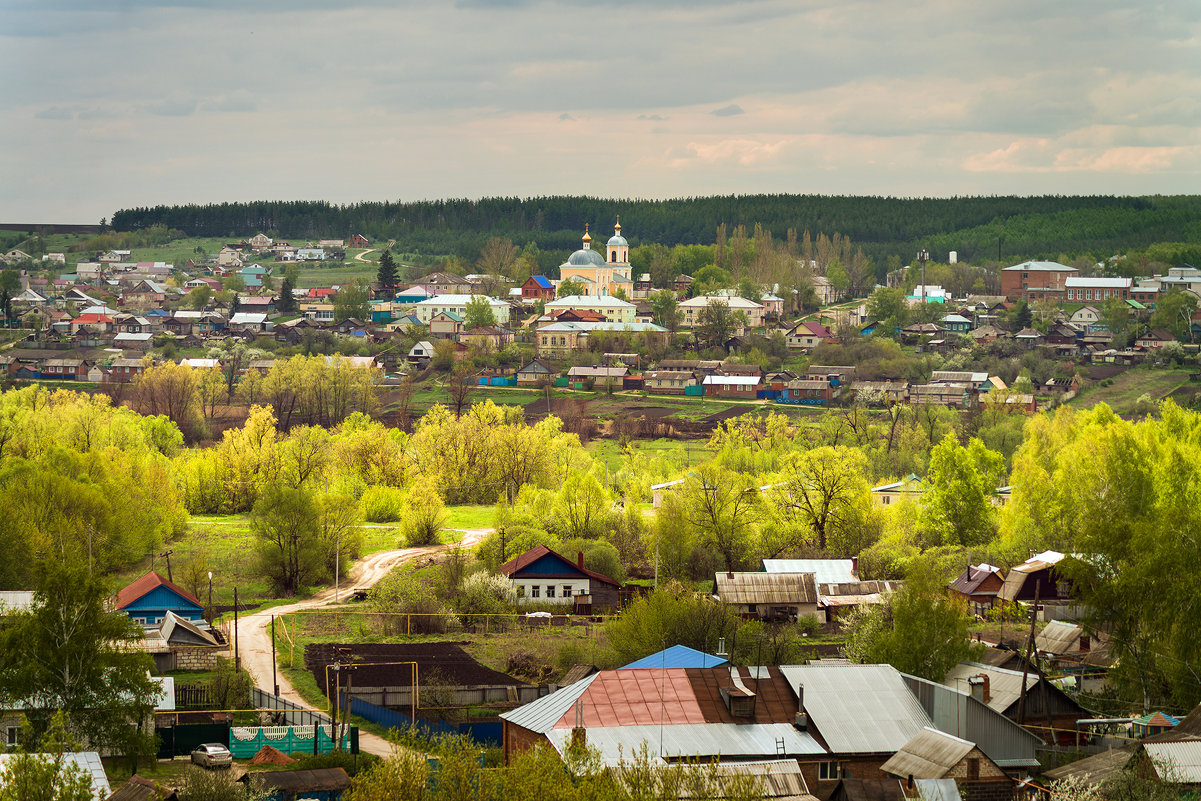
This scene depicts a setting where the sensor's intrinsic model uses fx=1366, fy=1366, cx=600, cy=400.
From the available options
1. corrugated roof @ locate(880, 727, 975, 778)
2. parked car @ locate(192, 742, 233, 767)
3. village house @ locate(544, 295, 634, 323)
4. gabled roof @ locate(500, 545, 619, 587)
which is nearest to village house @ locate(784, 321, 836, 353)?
village house @ locate(544, 295, 634, 323)

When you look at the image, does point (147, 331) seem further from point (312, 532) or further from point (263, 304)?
point (312, 532)

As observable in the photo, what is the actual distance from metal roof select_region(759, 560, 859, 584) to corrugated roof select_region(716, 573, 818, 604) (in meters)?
1.32

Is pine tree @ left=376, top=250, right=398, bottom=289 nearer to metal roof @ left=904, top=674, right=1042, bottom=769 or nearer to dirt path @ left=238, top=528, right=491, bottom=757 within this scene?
dirt path @ left=238, top=528, right=491, bottom=757

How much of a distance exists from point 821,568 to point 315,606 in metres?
15.2

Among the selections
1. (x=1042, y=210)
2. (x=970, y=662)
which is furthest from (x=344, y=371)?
(x=1042, y=210)

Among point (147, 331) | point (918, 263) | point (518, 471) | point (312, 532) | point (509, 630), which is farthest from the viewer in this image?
point (918, 263)

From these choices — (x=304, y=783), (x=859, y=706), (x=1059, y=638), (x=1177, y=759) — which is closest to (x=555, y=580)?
(x=1059, y=638)

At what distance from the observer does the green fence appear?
24969 mm

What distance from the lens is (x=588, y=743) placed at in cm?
2205

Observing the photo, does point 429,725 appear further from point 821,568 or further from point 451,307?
point 451,307

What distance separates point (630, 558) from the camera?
46.8 m

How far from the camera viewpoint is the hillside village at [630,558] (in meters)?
23.4

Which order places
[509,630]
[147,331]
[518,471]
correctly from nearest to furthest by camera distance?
[509,630]
[518,471]
[147,331]

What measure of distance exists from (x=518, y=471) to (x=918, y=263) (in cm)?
8684
